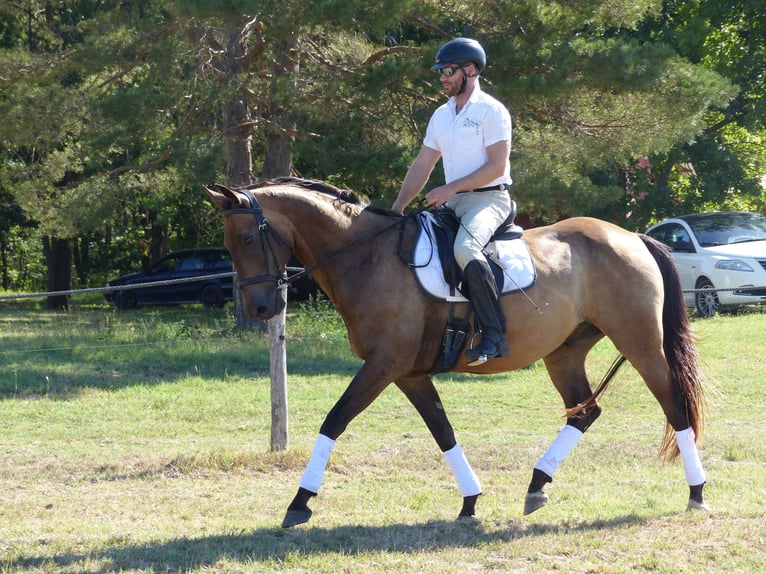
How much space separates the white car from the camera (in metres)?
17.1

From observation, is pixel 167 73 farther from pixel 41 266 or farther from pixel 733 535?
pixel 41 266

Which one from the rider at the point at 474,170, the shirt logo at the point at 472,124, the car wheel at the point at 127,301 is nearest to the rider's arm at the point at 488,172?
the rider at the point at 474,170

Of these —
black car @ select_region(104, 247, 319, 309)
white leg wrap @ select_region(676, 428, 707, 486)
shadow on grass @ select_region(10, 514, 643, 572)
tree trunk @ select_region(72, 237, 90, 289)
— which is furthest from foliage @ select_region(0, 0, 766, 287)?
tree trunk @ select_region(72, 237, 90, 289)

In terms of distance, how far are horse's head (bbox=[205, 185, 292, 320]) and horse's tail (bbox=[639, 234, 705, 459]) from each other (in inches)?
112

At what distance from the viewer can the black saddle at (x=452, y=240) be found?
5859 mm

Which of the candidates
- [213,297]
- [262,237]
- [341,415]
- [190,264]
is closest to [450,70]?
[262,237]

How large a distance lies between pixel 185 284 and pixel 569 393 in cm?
2182

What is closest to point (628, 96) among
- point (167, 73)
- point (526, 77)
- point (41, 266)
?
point (526, 77)

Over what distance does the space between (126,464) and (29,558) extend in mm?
2699

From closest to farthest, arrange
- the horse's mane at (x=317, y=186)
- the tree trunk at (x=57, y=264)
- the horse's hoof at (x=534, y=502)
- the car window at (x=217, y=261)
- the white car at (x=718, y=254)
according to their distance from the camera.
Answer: the horse's mane at (x=317, y=186), the horse's hoof at (x=534, y=502), the white car at (x=718, y=254), the car window at (x=217, y=261), the tree trunk at (x=57, y=264)

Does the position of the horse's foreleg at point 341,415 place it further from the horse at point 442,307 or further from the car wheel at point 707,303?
the car wheel at point 707,303

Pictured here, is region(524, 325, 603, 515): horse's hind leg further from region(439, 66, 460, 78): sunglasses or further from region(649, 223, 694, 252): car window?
region(649, 223, 694, 252): car window

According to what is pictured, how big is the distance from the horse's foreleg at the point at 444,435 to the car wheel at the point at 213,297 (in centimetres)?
2065

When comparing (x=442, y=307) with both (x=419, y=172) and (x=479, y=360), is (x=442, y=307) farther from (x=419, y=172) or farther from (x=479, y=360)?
(x=419, y=172)
